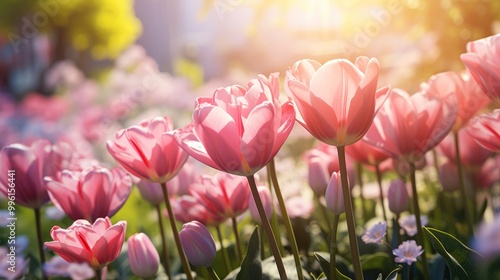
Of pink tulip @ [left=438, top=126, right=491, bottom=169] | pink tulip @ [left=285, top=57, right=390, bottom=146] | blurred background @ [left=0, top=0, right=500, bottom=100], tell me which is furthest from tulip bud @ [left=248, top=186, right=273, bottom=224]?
blurred background @ [left=0, top=0, right=500, bottom=100]

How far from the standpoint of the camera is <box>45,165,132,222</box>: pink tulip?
0.95 m

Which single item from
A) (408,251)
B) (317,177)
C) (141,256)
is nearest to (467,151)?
(317,177)

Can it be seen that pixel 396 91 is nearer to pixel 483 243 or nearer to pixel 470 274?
pixel 470 274

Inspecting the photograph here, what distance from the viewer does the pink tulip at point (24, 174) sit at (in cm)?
104

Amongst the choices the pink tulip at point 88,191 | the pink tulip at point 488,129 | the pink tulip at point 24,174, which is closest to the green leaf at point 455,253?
the pink tulip at point 488,129

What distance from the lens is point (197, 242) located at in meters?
0.84

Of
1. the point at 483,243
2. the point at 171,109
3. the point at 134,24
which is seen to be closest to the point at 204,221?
the point at 483,243

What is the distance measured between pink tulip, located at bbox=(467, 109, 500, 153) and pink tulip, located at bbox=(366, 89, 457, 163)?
1.8 inches

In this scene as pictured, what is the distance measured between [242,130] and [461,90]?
0.50 metres

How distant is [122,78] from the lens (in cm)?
576

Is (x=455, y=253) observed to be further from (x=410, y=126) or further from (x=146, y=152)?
(x=146, y=152)

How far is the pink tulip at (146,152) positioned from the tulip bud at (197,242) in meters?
0.10

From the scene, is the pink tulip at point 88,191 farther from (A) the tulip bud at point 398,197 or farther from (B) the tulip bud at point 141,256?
(A) the tulip bud at point 398,197

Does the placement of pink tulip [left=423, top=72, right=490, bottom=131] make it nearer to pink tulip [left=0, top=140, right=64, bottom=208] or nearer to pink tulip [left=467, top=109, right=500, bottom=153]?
pink tulip [left=467, top=109, right=500, bottom=153]
